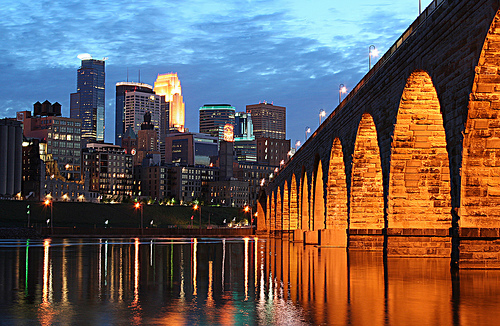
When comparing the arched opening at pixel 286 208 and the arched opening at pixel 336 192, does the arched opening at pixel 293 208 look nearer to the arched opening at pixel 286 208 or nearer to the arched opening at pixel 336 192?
the arched opening at pixel 286 208

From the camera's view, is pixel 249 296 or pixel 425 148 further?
pixel 425 148

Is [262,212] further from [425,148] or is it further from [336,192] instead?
[425,148]

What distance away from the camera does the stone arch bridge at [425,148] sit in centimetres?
2597

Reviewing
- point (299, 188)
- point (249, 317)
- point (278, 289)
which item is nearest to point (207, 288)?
point (278, 289)

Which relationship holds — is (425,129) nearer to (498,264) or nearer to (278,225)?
(498,264)

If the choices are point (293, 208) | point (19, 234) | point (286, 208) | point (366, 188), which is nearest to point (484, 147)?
point (366, 188)

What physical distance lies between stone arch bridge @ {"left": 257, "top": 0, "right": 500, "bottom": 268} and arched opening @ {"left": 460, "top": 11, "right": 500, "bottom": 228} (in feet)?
0.12

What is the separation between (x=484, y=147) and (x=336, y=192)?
31.8 metres

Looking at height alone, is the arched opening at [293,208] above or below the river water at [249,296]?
above

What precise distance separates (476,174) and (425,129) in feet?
36.2

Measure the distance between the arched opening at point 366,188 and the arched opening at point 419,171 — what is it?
9.48 m

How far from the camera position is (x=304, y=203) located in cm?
7600

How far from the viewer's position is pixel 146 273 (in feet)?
89.0

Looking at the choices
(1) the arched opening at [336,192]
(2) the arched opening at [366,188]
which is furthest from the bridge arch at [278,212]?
(2) the arched opening at [366,188]
